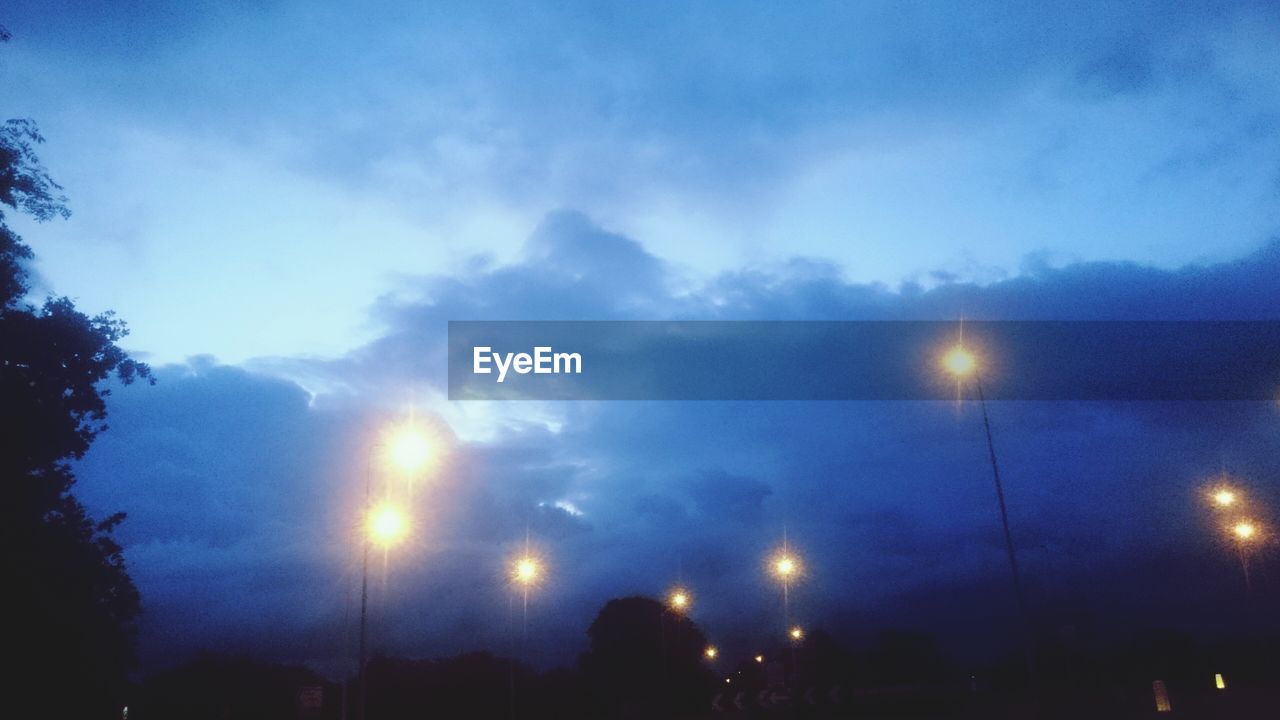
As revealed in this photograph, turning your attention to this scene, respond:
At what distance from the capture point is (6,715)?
2189 centimetres

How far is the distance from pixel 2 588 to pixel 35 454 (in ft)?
15.4

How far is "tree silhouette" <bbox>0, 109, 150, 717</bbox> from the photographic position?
21969mm

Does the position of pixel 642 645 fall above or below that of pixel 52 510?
below

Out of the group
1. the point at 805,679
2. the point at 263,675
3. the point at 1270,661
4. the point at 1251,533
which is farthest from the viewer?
the point at 1270,661

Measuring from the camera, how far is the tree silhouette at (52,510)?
21969 millimetres

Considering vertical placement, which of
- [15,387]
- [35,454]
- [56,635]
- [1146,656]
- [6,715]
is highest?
[15,387]

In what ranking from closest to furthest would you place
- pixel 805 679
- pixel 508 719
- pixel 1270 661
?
pixel 805 679 < pixel 508 719 < pixel 1270 661

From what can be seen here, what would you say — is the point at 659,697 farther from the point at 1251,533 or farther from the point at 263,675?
the point at 263,675

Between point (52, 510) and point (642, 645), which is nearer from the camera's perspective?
point (52, 510)

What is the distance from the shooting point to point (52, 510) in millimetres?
24578

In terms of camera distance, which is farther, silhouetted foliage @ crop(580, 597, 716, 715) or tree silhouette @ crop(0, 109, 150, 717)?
silhouetted foliage @ crop(580, 597, 716, 715)

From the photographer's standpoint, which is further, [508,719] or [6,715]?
[508,719]

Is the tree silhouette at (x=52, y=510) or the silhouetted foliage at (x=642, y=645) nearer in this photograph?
the tree silhouette at (x=52, y=510)

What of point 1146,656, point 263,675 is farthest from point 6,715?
point 1146,656
